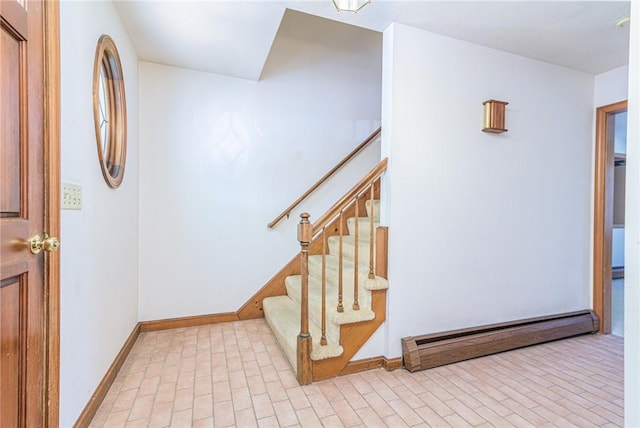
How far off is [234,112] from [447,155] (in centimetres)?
196

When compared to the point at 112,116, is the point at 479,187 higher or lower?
lower

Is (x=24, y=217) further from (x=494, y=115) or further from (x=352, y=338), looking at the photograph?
(x=494, y=115)

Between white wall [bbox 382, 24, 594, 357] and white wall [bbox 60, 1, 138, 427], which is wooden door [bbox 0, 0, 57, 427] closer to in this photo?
white wall [bbox 60, 1, 138, 427]

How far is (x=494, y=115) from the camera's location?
231 cm

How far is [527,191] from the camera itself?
2562 mm

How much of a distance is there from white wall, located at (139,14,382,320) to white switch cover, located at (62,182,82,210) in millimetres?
1267

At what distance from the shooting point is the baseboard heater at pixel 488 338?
2.08m

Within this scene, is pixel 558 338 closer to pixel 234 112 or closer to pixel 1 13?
pixel 234 112

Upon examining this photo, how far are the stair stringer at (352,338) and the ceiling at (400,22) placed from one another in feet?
6.09

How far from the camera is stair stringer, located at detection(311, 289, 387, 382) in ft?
6.31

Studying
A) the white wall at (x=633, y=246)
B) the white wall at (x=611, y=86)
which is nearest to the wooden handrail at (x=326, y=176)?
the white wall at (x=611, y=86)

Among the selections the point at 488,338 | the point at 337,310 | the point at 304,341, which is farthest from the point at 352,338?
the point at 488,338

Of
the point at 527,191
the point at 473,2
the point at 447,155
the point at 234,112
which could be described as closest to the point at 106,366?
the point at 234,112

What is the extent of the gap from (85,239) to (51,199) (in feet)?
1.30
